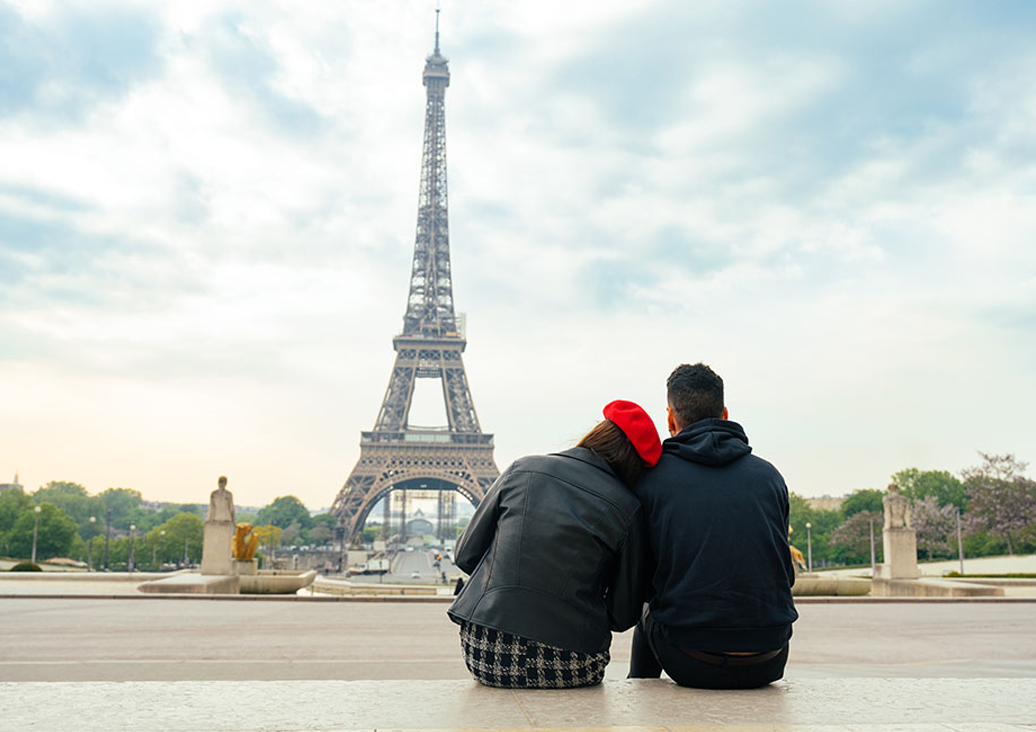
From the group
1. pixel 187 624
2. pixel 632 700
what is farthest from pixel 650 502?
pixel 187 624

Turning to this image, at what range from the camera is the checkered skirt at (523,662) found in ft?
13.9

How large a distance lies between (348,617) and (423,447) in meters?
65.4

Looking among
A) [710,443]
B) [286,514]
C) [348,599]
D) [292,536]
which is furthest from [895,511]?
[286,514]

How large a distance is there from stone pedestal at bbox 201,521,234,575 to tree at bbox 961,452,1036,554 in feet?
153

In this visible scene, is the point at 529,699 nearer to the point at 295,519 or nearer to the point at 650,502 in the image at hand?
the point at 650,502

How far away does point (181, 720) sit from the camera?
3430 millimetres

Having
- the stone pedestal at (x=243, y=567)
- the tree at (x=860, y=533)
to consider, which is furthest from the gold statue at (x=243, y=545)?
the tree at (x=860, y=533)

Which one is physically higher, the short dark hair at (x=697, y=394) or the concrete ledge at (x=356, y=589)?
the short dark hair at (x=697, y=394)

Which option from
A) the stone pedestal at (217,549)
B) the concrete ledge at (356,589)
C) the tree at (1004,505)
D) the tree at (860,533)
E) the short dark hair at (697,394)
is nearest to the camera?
the short dark hair at (697,394)

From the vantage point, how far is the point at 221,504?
81.7ft

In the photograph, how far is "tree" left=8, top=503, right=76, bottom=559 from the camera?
269 feet

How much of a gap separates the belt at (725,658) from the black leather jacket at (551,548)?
15.2 inches

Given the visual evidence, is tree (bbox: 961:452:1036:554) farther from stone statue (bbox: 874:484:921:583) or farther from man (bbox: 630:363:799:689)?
man (bbox: 630:363:799:689)

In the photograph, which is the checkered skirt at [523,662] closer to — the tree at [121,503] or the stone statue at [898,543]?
the stone statue at [898,543]
